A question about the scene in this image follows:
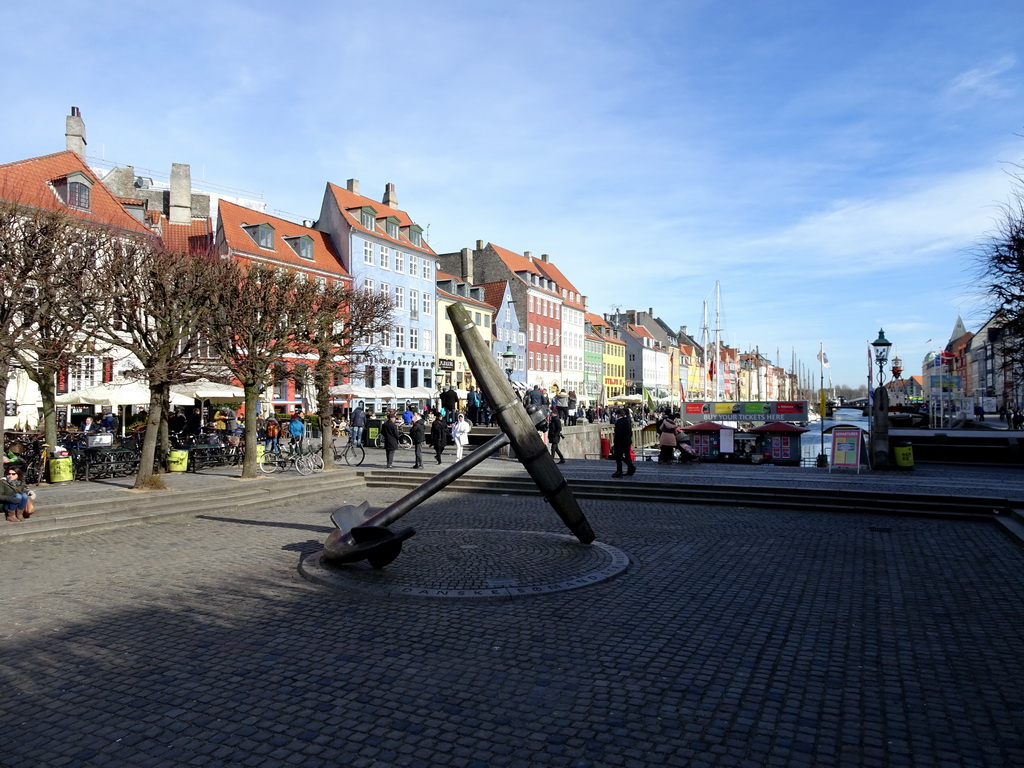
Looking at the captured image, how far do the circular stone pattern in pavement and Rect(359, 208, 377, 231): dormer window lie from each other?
43.6m

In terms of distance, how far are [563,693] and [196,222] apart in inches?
1962

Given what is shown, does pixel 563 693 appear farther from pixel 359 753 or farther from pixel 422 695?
pixel 359 753

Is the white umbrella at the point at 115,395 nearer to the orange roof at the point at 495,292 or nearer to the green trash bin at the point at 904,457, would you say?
the green trash bin at the point at 904,457

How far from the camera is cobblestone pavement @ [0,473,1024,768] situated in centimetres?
454

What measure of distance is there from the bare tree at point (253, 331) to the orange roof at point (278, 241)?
20.3 m

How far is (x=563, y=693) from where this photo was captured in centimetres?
536

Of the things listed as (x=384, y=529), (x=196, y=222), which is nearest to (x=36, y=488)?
(x=384, y=529)

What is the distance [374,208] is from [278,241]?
9994 millimetres

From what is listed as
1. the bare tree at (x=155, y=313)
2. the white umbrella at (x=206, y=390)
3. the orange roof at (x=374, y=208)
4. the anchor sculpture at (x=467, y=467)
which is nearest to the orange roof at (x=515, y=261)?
the orange roof at (x=374, y=208)

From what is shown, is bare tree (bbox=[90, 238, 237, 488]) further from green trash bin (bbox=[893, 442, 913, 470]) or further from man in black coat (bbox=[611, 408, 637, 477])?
green trash bin (bbox=[893, 442, 913, 470])

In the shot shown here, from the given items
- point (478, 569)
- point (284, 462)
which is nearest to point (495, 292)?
point (284, 462)

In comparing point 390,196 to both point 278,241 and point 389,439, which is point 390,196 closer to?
point 278,241

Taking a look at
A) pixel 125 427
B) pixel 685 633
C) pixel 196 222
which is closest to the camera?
pixel 685 633

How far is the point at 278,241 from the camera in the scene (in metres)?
46.0
